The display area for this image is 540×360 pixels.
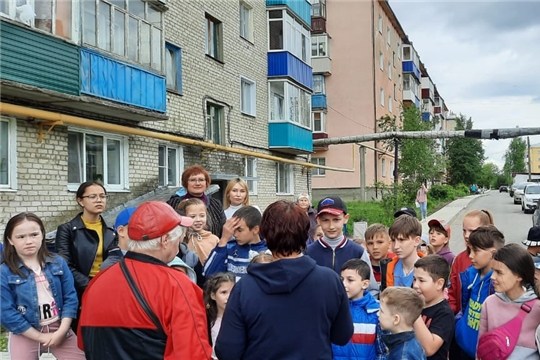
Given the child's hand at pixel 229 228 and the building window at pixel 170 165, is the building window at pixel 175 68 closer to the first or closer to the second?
the building window at pixel 170 165

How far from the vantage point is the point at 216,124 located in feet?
49.1

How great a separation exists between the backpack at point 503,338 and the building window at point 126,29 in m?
8.24

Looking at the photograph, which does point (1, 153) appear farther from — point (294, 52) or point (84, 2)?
point (294, 52)

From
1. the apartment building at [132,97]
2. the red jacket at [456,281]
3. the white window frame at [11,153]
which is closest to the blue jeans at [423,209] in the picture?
the apartment building at [132,97]

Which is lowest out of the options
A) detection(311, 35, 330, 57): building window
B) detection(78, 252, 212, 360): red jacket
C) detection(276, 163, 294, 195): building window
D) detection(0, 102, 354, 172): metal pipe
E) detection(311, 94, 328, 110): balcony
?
detection(78, 252, 212, 360): red jacket

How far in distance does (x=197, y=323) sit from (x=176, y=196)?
3063mm

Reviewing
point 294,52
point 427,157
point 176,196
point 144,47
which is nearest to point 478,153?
point 427,157

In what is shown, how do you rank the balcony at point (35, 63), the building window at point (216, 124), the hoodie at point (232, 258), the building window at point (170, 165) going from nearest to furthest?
the hoodie at point (232, 258) → the balcony at point (35, 63) → the building window at point (170, 165) → the building window at point (216, 124)

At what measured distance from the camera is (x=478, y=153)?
57.5 metres

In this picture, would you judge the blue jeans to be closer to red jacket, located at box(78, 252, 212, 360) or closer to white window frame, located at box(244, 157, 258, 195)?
white window frame, located at box(244, 157, 258, 195)

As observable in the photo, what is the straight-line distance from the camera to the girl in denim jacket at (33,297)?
3.26 meters

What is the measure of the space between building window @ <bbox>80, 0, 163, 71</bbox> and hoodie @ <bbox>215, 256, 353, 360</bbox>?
7.94 metres

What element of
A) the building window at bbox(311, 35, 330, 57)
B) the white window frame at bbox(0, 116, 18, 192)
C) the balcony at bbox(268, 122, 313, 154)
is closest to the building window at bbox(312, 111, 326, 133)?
the building window at bbox(311, 35, 330, 57)

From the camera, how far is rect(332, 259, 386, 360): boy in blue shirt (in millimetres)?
2719
